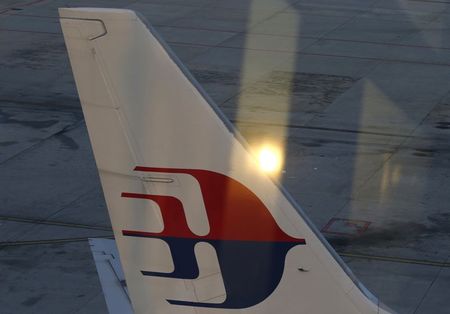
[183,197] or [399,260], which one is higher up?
[183,197]

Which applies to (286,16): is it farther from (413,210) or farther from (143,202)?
(143,202)

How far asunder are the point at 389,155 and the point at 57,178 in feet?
25.9

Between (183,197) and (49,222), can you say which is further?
(49,222)

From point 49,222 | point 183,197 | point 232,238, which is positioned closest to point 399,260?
point 49,222

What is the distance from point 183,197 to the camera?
9234 millimetres

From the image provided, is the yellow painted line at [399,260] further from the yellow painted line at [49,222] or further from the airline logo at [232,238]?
the airline logo at [232,238]

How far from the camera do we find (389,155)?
2592cm

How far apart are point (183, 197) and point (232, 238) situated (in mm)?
546

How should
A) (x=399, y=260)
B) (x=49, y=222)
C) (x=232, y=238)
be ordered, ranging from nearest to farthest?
(x=232, y=238) < (x=399, y=260) < (x=49, y=222)

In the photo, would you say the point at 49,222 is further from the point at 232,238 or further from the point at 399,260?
the point at 232,238

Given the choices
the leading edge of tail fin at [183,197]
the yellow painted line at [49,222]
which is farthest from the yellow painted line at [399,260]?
the leading edge of tail fin at [183,197]

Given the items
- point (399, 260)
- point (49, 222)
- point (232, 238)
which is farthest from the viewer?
point (49, 222)

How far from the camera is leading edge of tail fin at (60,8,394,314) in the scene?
8.91 meters

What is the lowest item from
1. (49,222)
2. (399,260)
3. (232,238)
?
(49,222)
